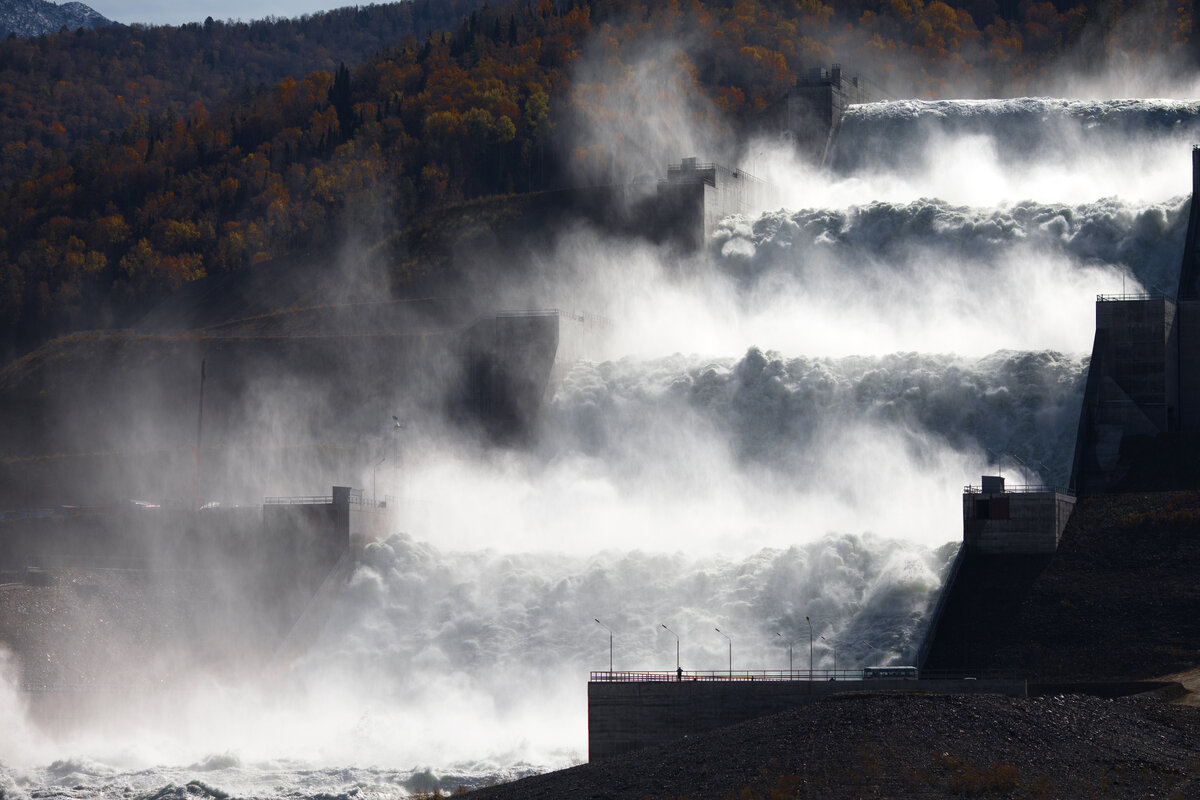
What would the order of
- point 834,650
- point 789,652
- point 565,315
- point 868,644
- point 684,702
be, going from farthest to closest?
point 565,315 < point 789,652 < point 834,650 < point 868,644 < point 684,702

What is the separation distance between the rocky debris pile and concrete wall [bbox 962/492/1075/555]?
1229cm

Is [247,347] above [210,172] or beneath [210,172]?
beneath

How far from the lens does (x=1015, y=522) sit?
64312 millimetres

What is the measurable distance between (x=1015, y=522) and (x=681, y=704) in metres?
14.6

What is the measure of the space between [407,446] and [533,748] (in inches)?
1057

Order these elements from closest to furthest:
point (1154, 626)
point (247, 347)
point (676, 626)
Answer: point (1154, 626)
point (676, 626)
point (247, 347)

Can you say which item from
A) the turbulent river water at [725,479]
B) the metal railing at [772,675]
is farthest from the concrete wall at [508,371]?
the metal railing at [772,675]

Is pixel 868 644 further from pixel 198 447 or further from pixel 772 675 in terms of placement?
pixel 198 447

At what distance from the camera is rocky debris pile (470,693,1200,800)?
45406 mm

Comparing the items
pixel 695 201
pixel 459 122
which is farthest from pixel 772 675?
pixel 459 122

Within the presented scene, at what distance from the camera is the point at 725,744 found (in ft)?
167

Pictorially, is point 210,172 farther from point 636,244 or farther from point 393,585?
point 393,585

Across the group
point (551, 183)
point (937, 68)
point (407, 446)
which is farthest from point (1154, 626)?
point (937, 68)

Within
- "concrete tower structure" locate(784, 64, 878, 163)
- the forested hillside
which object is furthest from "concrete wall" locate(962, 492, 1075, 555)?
the forested hillside
